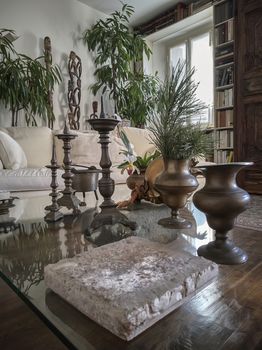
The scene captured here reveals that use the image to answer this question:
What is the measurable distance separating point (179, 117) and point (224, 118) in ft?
8.79

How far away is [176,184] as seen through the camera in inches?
30.4

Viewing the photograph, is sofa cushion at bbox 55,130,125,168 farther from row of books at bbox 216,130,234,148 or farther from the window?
the window

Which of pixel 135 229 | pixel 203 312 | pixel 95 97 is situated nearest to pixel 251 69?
pixel 95 97

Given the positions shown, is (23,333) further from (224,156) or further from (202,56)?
(202,56)

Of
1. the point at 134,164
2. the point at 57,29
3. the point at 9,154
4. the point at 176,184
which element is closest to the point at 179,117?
the point at 176,184

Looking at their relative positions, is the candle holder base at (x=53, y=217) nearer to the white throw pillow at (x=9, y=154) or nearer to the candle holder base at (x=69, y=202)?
the candle holder base at (x=69, y=202)

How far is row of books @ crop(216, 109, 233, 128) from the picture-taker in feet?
10.4

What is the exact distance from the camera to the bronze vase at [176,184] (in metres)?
0.77

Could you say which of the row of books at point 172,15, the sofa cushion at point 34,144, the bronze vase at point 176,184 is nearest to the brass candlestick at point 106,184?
the bronze vase at point 176,184

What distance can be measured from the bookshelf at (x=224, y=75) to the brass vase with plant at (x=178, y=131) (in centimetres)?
232

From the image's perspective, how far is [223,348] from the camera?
12.3 inches

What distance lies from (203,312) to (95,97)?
12.0 ft

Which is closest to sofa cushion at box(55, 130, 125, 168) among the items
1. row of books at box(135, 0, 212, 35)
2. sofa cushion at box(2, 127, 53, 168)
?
sofa cushion at box(2, 127, 53, 168)

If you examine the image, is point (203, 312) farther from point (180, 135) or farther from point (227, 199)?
point (180, 135)
